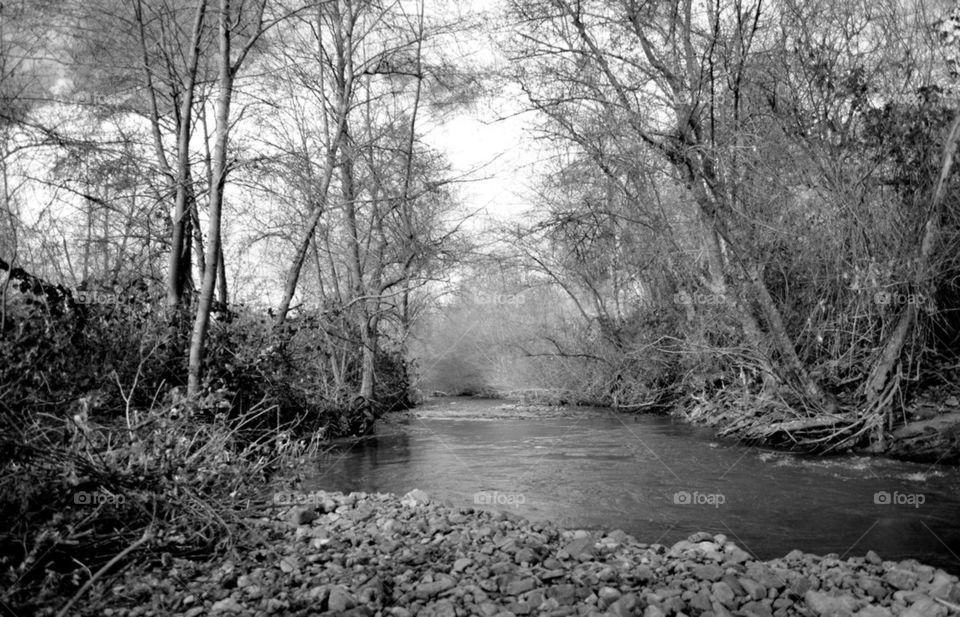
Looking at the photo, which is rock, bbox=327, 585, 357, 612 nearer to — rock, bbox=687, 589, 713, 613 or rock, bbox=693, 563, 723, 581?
rock, bbox=687, 589, 713, 613

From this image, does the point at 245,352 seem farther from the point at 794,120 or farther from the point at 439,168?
the point at 794,120

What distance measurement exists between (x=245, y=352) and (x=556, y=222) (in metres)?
6.48

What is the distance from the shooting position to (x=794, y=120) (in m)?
9.27

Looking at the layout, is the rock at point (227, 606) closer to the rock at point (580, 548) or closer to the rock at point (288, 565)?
the rock at point (288, 565)

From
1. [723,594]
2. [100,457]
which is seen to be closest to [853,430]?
[723,594]

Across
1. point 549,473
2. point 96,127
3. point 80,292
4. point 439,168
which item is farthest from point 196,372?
point 439,168

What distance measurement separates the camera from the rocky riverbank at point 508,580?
385 centimetres

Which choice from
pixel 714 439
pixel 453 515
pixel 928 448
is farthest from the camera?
pixel 714 439
